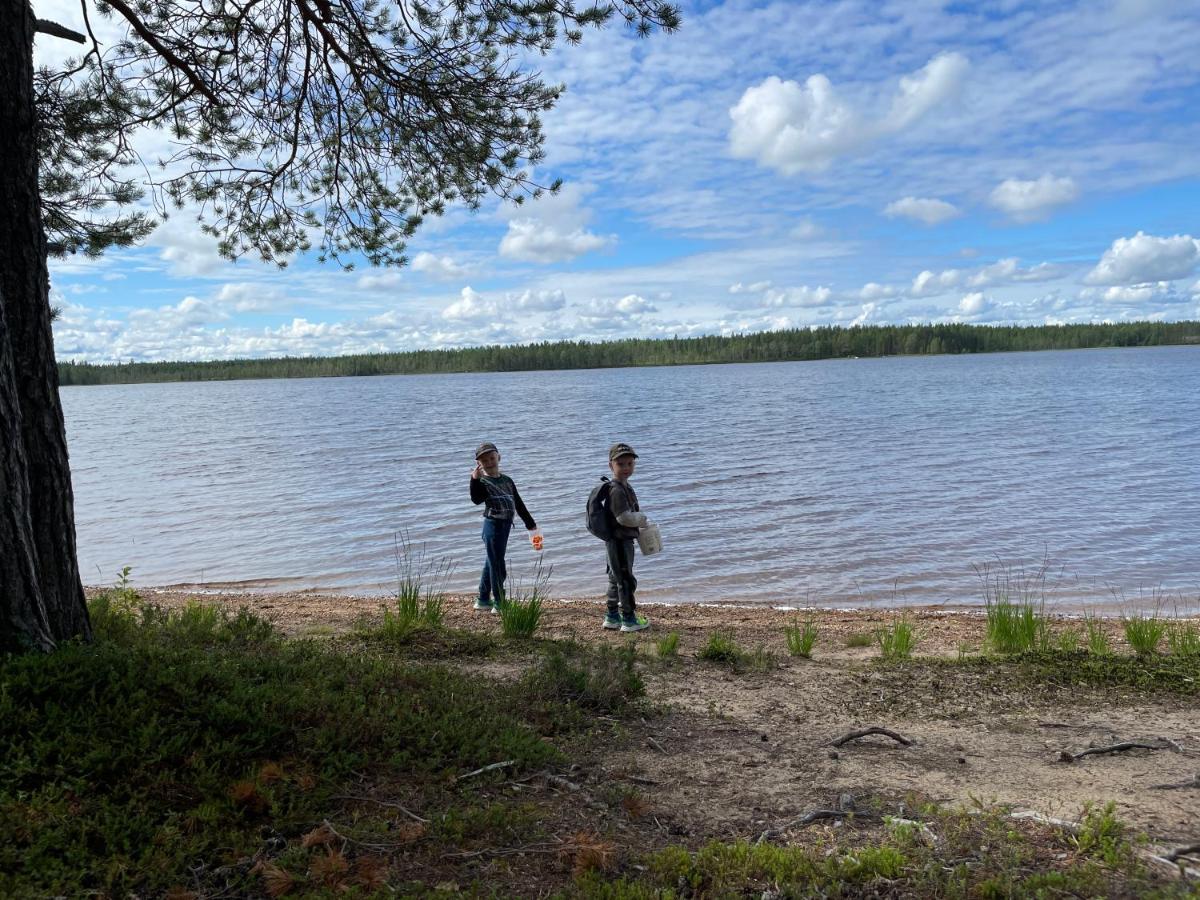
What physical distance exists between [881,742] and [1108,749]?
→ 117 cm

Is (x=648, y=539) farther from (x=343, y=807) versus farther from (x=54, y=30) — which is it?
(x=54, y=30)

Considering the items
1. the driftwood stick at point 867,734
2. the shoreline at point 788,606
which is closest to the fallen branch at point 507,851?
the driftwood stick at point 867,734

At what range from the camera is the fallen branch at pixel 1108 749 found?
180 inches

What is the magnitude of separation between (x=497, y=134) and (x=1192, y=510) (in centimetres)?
1509

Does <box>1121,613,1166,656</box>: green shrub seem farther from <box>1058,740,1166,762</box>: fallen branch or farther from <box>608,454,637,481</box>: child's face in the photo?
<box>608,454,637,481</box>: child's face

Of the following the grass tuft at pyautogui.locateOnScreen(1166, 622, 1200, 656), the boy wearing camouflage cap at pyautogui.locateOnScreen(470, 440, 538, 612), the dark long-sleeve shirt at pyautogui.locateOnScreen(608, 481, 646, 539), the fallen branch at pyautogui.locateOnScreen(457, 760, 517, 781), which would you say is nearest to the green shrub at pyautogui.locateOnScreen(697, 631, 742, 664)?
the dark long-sleeve shirt at pyautogui.locateOnScreen(608, 481, 646, 539)

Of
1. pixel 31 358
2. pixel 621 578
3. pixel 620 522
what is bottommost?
pixel 621 578

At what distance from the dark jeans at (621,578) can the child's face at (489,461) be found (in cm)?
148

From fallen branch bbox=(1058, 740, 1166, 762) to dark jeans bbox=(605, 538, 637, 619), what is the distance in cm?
A: 447

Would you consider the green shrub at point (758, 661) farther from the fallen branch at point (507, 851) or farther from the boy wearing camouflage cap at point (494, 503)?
the fallen branch at point (507, 851)

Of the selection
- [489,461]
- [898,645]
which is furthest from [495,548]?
[898,645]

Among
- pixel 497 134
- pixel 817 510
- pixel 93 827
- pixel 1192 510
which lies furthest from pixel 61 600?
pixel 1192 510

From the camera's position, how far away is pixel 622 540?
8.46 metres

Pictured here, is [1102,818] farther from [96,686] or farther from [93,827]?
[96,686]
